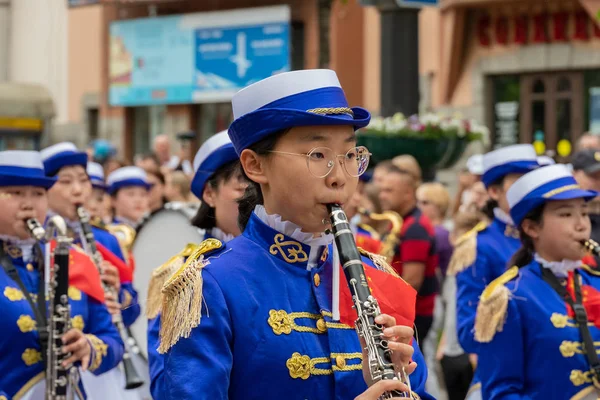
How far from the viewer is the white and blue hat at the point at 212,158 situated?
505 centimetres

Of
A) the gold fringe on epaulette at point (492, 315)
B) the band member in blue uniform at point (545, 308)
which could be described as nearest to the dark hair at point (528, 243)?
the band member in blue uniform at point (545, 308)

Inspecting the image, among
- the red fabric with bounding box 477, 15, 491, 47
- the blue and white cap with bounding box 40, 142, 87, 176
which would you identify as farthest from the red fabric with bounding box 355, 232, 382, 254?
the red fabric with bounding box 477, 15, 491, 47

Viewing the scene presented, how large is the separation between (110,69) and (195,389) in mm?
22747

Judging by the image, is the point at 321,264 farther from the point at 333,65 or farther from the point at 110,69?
the point at 110,69

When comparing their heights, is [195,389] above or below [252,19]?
below

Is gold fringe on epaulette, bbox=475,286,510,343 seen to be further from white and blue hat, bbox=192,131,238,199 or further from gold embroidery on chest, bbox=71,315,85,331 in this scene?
gold embroidery on chest, bbox=71,315,85,331

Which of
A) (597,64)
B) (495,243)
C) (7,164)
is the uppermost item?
A: (597,64)

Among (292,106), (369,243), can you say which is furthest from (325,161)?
(369,243)

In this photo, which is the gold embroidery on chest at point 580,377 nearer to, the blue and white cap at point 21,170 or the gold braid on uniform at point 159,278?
the gold braid on uniform at point 159,278

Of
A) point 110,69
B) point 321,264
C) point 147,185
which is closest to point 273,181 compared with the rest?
point 321,264

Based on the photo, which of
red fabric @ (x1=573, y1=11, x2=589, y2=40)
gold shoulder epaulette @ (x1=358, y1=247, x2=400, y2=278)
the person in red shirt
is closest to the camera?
gold shoulder epaulette @ (x1=358, y1=247, x2=400, y2=278)

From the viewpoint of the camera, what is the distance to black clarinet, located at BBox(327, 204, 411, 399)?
110 inches

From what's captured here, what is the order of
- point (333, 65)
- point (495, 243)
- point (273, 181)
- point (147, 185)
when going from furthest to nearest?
point (333, 65), point (147, 185), point (495, 243), point (273, 181)

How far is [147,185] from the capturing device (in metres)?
10.3
